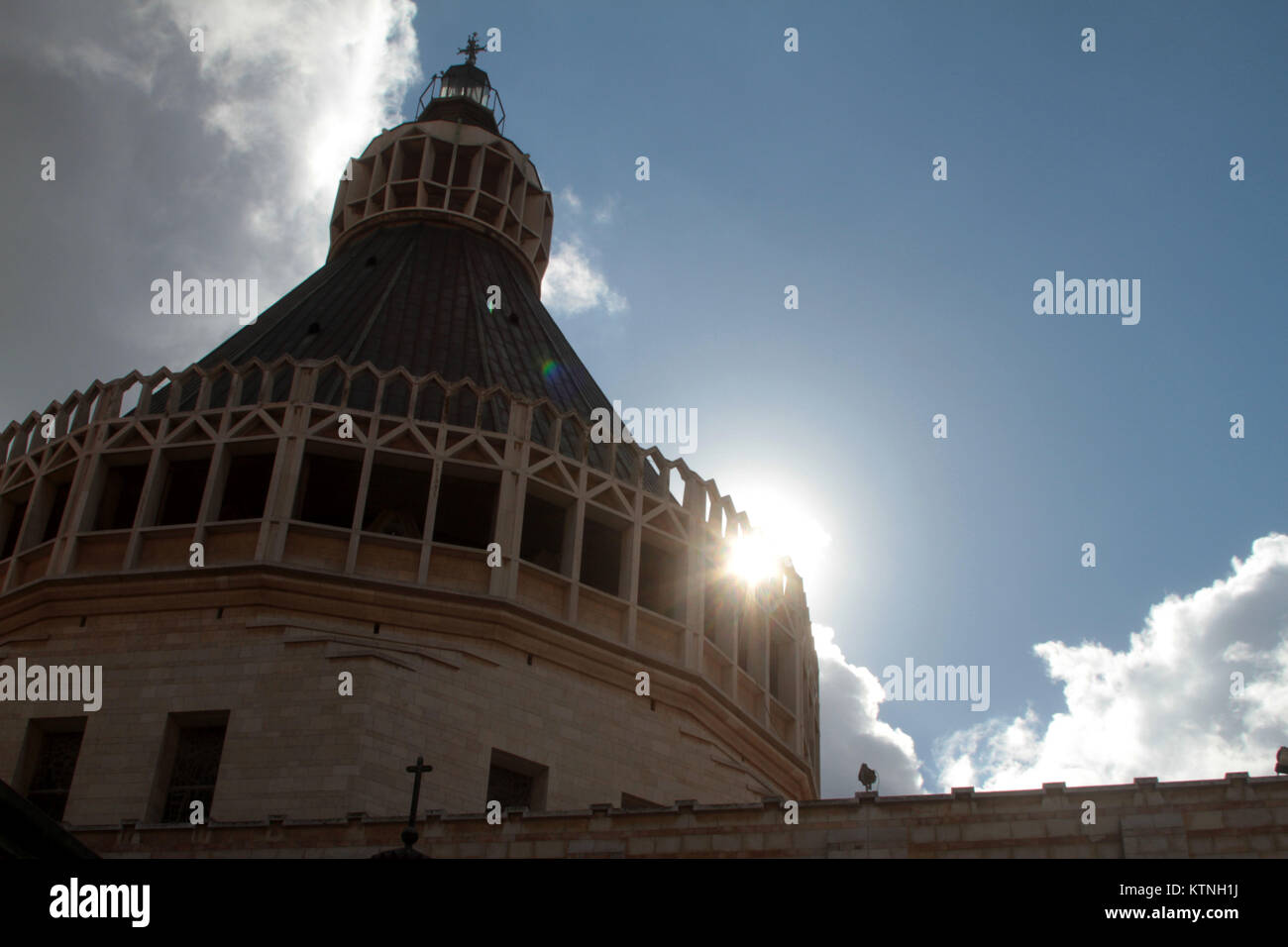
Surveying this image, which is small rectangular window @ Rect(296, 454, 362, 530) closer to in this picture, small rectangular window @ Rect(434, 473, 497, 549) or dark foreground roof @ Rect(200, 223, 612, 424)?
small rectangular window @ Rect(434, 473, 497, 549)

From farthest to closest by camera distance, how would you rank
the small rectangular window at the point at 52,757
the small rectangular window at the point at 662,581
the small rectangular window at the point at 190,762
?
1. the small rectangular window at the point at 662,581
2. the small rectangular window at the point at 52,757
3. the small rectangular window at the point at 190,762

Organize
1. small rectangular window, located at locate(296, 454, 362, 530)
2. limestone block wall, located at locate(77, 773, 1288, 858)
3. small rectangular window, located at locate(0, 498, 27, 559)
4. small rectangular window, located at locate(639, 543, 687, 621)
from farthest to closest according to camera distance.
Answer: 1. small rectangular window, located at locate(0, 498, 27, 559)
2. small rectangular window, located at locate(639, 543, 687, 621)
3. small rectangular window, located at locate(296, 454, 362, 530)
4. limestone block wall, located at locate(77, 773, 1288, 858)

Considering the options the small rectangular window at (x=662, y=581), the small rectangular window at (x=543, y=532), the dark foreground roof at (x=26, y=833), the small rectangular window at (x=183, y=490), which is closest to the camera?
the dark foreground roof at (x=26, y=833)

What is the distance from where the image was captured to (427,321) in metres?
35.7

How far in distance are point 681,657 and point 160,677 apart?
36.7 ft

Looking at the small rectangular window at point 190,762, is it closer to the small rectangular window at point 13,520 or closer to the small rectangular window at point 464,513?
the small rectangular window at point 464,513

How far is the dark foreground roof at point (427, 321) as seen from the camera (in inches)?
1340

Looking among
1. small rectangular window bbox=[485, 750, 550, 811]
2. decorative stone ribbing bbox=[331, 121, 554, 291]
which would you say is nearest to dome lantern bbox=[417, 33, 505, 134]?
decorative stone ribbing bbox=[331, 121, 554, 291]

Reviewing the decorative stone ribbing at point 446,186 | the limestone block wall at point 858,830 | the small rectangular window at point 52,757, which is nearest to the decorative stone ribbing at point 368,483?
the small rectangular window at point 52,757

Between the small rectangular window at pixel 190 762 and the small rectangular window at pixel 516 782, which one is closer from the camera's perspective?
the small rectangular window at pixel 190 762

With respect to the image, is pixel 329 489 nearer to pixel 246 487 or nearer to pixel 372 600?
pixel 246 487

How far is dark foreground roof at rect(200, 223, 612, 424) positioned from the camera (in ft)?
112
